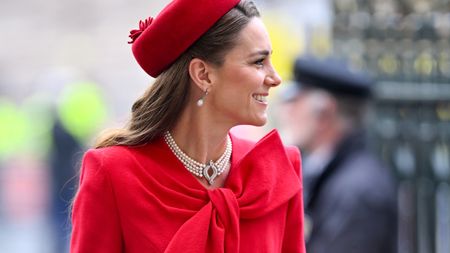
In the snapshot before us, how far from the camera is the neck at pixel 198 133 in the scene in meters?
2.93

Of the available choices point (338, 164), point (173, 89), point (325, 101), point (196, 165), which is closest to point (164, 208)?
point (196, 165)

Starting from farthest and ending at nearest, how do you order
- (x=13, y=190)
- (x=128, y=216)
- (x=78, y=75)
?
(x=13, y=190)
(x=78, y=75)
(x=128, y=216)

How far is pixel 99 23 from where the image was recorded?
22.8m

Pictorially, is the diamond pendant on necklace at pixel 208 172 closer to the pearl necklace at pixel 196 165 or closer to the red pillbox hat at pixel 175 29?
the pearl necklace at pixel 196 165

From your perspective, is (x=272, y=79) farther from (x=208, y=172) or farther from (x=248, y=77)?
(x=208, y=172)

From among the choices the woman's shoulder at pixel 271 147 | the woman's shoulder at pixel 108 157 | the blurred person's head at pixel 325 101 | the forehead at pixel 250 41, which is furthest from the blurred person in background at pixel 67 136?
the forehead at pixel 250 41

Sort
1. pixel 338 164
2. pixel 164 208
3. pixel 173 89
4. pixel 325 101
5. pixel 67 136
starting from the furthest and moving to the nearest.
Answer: pixel 67 136
pixel 325 101
pixel 338 164
pixel 173 89
pixel 164 208

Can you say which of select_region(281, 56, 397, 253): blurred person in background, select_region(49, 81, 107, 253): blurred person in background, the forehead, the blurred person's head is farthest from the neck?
select_region(49, 81, 107, 253): blurred person in background

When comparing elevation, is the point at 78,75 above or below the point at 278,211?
below

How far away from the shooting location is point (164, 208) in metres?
2.79

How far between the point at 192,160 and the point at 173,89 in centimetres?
19

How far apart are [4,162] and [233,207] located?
12.0 m

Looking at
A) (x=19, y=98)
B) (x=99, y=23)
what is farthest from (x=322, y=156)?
(x=99, y=23)

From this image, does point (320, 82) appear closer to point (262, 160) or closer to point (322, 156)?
point (322, 156)
